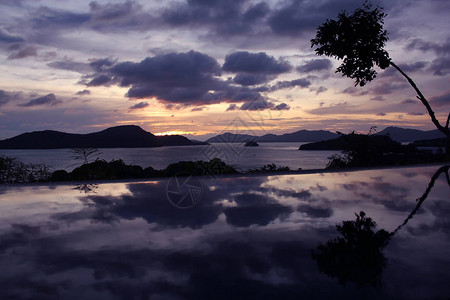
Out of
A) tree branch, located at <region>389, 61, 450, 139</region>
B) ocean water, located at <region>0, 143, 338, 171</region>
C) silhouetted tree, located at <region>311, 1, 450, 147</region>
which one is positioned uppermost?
silhouetted tree, located at <region>311, 1, 450, 147</region>

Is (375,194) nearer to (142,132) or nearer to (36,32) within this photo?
(36,32)

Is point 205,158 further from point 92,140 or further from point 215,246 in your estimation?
point 92,140

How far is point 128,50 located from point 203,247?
14859 mm

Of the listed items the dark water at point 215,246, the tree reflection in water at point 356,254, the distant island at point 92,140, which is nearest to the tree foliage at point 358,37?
the dark water at point 215,246

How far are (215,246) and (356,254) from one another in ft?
4.36

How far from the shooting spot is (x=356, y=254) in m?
2.86


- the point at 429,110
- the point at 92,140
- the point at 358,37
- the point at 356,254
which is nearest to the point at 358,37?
the point at 358,37

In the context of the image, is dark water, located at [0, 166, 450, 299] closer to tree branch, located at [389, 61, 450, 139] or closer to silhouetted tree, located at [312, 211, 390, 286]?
silhouetted tree, located at [312, 211, 390, 286]

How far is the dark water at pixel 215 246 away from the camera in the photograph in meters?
2.26

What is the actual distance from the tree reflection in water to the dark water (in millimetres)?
18

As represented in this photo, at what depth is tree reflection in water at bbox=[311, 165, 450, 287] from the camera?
96.0 inches

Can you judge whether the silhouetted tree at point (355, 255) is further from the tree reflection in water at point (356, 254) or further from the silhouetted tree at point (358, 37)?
the silhouetted tree at point (358, 37)

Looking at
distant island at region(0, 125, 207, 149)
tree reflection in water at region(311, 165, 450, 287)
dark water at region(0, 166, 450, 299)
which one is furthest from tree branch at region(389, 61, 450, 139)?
distant island at region(0, 125, 207, 149)

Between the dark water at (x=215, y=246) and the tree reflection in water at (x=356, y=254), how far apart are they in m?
0.02
